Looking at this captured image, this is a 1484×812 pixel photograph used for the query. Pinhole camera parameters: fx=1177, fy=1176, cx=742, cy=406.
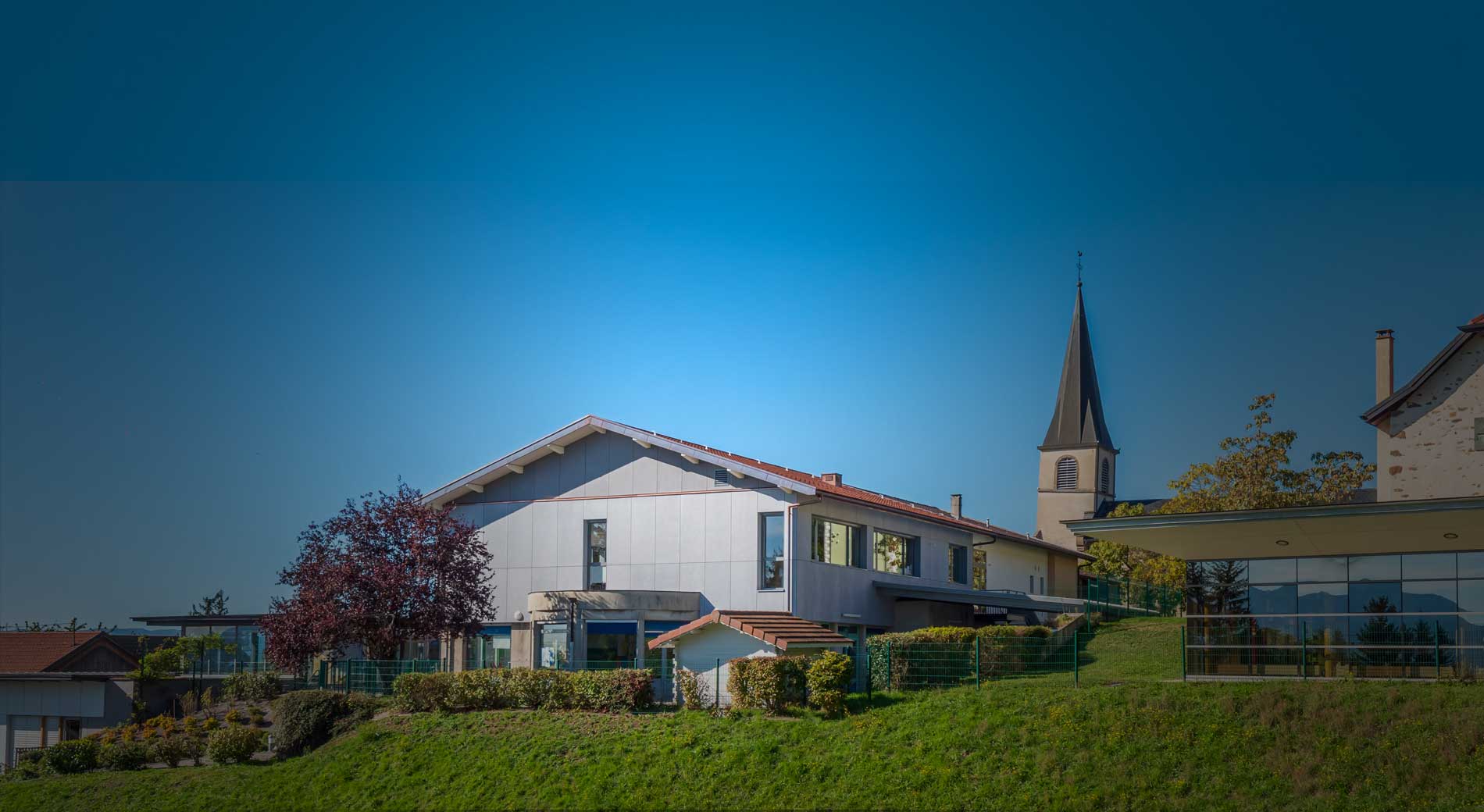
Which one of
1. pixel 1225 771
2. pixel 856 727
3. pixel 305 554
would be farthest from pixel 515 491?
pixel 1225 771

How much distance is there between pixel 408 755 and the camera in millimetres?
24125

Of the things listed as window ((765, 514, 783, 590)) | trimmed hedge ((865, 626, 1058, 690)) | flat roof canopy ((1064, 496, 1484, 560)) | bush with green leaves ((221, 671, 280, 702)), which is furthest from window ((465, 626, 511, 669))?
Answer: flat roof canopy ((1064, 496, 1484, 560))

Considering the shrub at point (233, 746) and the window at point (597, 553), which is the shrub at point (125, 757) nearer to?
the shrub at point (233, 746)

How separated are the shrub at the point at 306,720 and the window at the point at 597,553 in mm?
7772

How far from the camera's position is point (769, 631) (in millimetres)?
24062

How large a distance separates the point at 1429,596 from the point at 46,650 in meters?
38.0

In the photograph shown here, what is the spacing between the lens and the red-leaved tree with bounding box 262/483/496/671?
29.4m

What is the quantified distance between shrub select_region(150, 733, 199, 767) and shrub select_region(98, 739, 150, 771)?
258 millimetres

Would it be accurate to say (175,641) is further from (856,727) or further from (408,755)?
(856,727)

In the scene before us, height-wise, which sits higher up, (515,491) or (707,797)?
(515,491)

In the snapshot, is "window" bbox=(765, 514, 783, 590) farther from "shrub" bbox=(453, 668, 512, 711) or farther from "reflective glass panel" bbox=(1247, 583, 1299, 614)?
"reflective glass panel" bbox=(1247, 583, 1299, 614)

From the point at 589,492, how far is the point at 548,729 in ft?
34.3

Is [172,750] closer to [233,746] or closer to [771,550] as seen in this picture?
[233,746]

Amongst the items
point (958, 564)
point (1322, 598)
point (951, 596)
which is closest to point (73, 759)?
point (951, 596)
